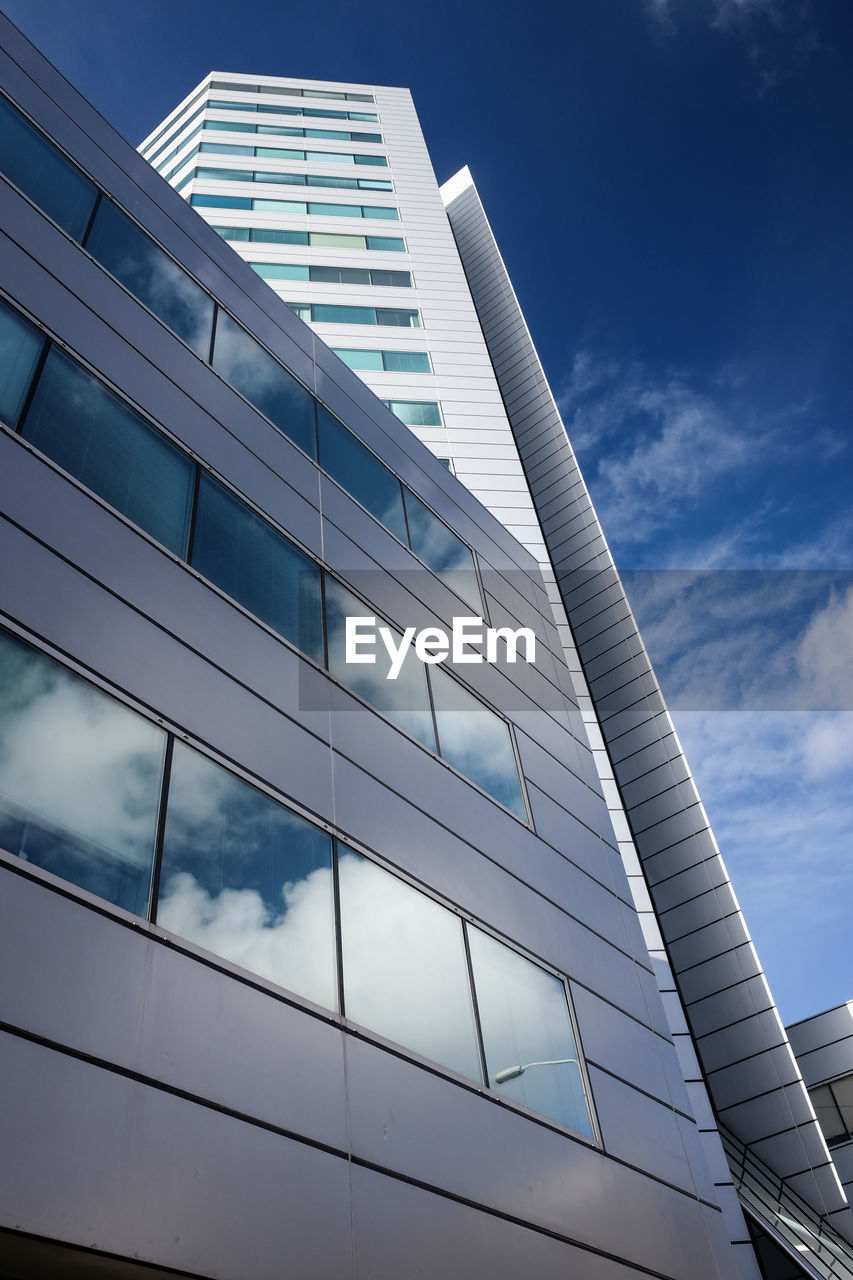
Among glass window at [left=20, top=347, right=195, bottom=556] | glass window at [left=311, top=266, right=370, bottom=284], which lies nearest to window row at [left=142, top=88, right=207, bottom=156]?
glass window at [left=311, top=266, right=370, bottom=284]

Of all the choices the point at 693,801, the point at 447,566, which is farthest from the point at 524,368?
the point at 447,566

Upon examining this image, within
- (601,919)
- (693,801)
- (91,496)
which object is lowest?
(601,919)

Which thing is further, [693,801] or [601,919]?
[693,801]

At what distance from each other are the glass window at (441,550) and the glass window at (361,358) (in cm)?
1413

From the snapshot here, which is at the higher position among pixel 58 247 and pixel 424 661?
pixel 58 247

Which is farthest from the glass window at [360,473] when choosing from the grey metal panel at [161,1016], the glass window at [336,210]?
the glass window at [336,210]

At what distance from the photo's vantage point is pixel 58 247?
10203mm

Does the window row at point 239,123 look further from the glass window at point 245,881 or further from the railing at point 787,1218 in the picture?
the railing at point 787,1218

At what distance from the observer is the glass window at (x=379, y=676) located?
35.8 ft

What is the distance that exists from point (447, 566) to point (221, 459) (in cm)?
553

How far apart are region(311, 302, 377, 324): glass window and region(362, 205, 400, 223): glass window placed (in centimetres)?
856

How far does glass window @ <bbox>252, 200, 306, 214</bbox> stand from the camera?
114 feet

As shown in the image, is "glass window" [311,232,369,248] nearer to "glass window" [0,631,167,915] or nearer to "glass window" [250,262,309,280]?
"glass window" [250,262,309,280]

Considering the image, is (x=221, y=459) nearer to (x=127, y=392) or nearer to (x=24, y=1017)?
(x=127, y=392)
